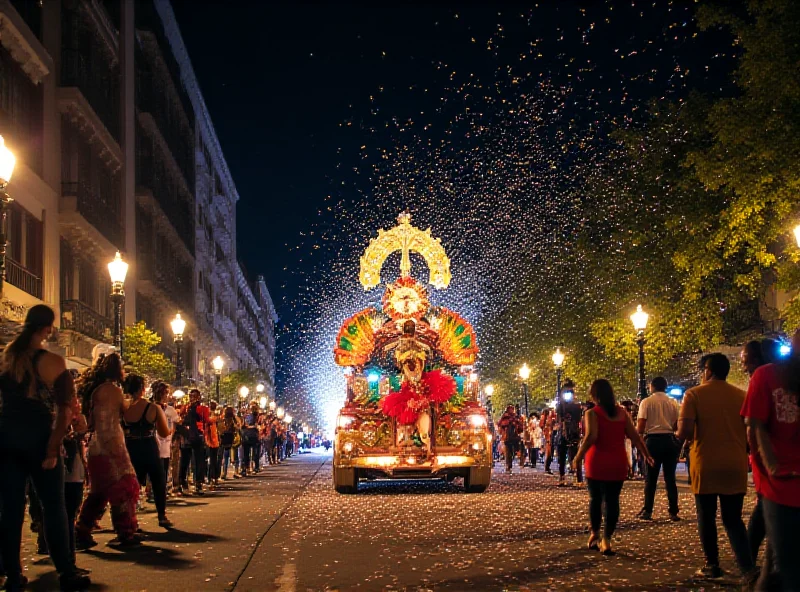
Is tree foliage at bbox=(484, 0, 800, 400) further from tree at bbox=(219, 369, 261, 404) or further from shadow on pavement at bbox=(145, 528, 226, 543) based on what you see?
tree at bbox=(219, 369, 261, 404)

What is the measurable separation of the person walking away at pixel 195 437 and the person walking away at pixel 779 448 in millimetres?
15717

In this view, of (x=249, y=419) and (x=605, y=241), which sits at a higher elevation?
(x=605, y=241)

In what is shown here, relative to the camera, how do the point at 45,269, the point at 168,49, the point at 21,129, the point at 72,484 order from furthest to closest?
the point at 168,49
the point at 45,269
the point at 21,129
the point at 72,484

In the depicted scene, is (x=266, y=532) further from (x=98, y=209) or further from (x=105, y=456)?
(x=98, y=209)

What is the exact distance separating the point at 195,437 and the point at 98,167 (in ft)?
64.2

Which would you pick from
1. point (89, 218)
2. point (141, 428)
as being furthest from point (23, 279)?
point (141, 428)

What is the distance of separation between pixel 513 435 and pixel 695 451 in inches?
940

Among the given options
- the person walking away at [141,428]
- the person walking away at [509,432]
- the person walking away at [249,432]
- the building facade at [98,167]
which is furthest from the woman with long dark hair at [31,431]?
the person walking away at [249,432]

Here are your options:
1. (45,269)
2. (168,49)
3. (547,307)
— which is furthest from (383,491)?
(168,49)

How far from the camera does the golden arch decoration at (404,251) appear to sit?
81.7ft

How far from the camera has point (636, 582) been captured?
925 centimetres

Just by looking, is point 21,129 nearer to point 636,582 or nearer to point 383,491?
point 383,491

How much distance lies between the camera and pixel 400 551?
11.5 metres

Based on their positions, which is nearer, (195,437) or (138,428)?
(138,428)
